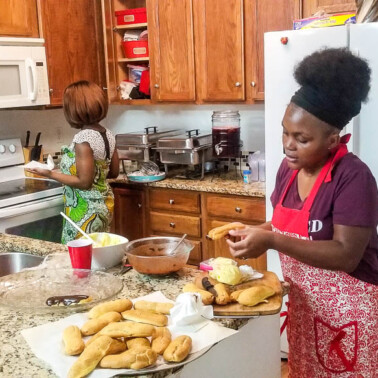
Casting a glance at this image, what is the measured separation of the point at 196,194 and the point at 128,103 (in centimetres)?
95

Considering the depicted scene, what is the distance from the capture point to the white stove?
306 centimetres

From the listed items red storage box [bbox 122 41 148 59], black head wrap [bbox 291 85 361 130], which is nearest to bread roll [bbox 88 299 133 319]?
black head wrap [bbox 291 85 361 130]

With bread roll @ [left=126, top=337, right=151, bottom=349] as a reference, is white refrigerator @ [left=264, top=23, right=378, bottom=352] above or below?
above

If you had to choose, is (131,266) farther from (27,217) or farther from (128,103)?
(128,103)

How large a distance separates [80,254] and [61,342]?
0.42 meters

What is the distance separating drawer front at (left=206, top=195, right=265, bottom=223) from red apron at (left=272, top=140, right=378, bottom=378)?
152 centimetres

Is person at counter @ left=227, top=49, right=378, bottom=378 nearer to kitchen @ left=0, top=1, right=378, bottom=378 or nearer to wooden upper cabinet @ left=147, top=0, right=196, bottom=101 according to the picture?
kitchen @ left=0, top=1, right=378, bottom=378

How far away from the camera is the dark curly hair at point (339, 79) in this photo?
4.72 feet

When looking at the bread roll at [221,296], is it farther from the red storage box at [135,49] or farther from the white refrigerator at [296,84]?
the red storage box at [135,49]

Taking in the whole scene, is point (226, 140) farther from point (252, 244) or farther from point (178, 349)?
point (178, 349)

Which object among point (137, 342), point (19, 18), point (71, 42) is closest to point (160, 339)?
point (137, 342)

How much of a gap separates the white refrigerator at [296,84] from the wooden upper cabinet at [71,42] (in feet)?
5.20

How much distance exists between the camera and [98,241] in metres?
1.79

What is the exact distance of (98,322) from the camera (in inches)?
49.4
